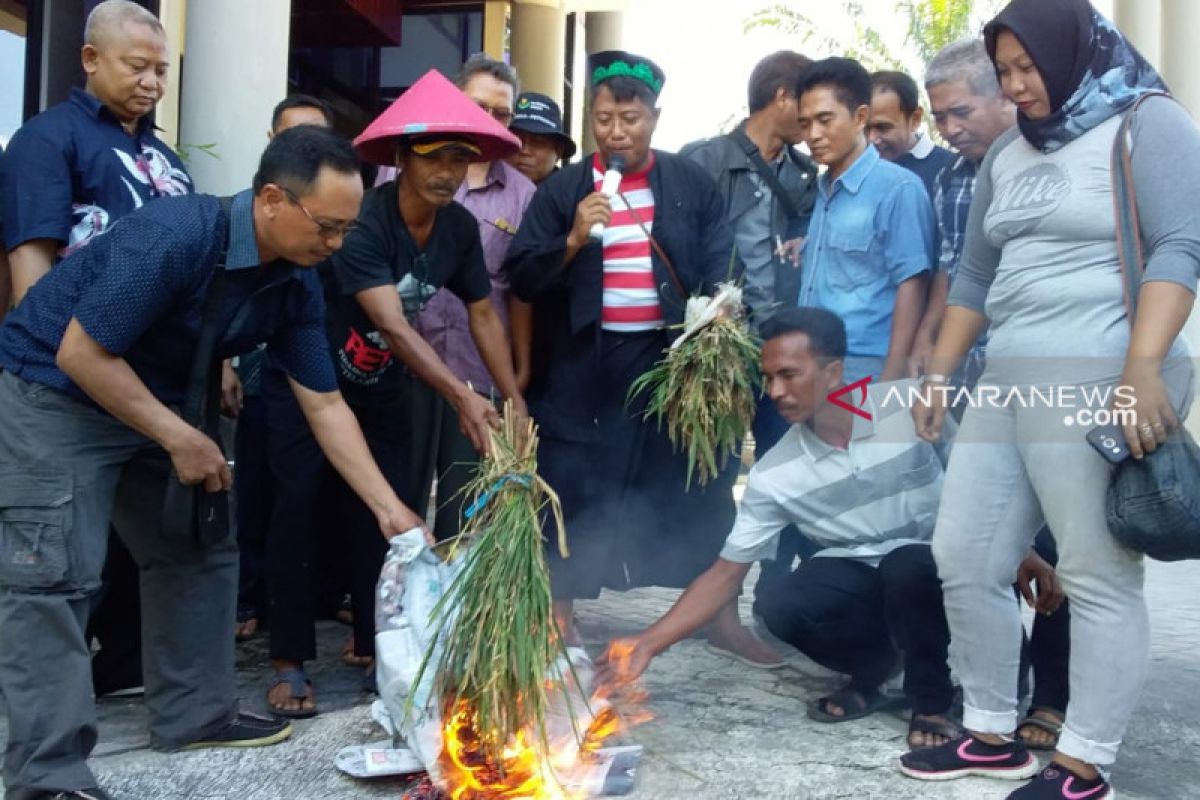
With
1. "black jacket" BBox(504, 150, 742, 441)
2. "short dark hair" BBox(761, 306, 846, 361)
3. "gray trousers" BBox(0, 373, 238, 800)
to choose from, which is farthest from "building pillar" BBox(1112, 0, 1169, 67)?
"gray trousers" BBox(0, 373, 238, 800)

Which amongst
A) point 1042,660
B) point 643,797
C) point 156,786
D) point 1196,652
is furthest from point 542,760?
point 1196,652

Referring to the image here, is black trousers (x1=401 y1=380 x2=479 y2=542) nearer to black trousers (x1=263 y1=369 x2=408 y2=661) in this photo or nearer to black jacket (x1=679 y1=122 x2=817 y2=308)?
black trousers (x1=263 y1=369 x2=408 y2=661)

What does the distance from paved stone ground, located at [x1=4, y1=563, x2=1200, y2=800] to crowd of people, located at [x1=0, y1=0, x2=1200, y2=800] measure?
0.34 ft

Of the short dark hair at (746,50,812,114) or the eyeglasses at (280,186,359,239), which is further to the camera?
the short dark hair at (746,50,812,114)

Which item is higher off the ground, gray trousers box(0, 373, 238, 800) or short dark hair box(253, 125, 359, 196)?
short dark hair box(253, 125, 359, 196)

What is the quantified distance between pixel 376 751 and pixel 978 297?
6.51 ft

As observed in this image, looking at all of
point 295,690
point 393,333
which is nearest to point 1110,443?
point 393,333

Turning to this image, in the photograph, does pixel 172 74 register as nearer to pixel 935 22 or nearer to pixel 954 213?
pixel 954 213

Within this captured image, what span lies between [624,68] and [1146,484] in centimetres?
221

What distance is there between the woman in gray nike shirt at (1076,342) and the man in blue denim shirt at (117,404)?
1.53 meters

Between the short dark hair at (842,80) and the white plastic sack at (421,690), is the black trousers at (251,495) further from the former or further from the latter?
the short dark hair at (842,80)

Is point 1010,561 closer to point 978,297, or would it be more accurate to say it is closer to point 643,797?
point 978,297

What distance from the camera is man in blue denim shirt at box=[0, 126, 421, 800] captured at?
117 inches

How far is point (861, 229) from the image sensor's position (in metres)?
4.20
